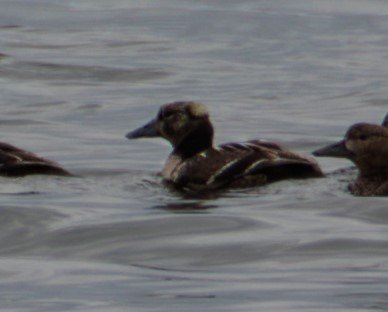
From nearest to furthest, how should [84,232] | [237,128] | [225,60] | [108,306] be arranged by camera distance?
[108,306]
[84,232]
[237,128]
[225,60]

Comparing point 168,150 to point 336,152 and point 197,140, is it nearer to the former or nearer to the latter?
point 197,140

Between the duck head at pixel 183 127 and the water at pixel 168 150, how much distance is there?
0.38 metres

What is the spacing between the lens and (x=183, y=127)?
698 inches

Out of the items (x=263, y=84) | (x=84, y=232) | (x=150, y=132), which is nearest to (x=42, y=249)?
(x=84, y=232)

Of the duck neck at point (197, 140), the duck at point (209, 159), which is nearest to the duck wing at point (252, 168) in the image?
the duck at point (209, 159)

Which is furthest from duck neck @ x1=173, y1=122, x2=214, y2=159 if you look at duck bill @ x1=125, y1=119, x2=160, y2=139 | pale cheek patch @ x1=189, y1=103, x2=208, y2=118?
duck bill @ x1=125, y1=119, x2=160, y2=139

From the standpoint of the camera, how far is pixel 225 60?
29.7 metres

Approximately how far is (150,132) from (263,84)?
28.2ft

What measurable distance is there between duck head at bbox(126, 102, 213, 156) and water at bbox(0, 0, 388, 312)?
1.25 ft

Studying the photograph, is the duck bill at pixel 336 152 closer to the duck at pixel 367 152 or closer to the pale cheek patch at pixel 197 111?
the duck at pixel 367 152

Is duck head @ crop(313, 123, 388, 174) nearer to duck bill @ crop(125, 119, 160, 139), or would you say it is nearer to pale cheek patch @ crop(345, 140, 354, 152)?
pale cheek patch @ crop(345, 140, 354, 152)

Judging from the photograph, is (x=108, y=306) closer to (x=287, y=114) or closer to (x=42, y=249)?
(x=42, y=249)

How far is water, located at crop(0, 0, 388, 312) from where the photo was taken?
12.2m

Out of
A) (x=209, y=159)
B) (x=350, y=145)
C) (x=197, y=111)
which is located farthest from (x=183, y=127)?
(x=350, y=145)
